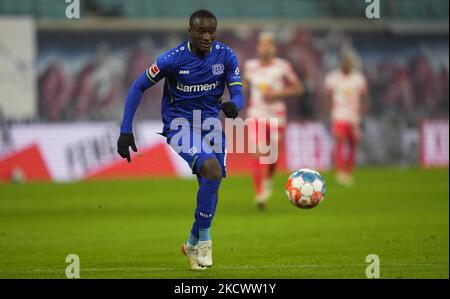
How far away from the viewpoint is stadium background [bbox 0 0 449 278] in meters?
11.2

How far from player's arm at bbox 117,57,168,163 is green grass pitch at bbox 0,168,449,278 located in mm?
1147

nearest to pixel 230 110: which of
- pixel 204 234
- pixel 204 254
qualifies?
pixel 204 234

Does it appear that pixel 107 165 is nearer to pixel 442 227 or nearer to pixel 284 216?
pixel 284 216

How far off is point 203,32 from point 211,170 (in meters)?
1.27

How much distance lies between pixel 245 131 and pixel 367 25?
8.22 metres

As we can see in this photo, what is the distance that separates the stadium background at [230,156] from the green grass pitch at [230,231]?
0.04 m

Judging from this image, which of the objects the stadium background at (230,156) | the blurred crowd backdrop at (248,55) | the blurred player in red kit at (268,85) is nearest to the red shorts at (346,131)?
the stadium background at (230,156)

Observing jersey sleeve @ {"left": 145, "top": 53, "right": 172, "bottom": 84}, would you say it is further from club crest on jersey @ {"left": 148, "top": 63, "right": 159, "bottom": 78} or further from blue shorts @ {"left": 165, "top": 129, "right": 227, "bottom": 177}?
blue shorts @ {"left": 165, "top": 129, "right": 227, "bottom": 177}

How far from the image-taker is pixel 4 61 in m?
23.4

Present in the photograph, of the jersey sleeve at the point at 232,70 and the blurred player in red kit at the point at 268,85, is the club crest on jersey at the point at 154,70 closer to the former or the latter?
the jersey sleeve at the point at 232,70

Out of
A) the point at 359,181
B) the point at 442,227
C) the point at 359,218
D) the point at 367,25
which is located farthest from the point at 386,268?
the point at 367,25

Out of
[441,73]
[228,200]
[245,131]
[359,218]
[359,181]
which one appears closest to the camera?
[359,218]

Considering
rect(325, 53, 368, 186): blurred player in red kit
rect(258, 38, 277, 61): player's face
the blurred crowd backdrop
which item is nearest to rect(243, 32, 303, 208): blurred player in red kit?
rect(258, 38, 277, 61): player's face

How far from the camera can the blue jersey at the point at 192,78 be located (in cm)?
973
